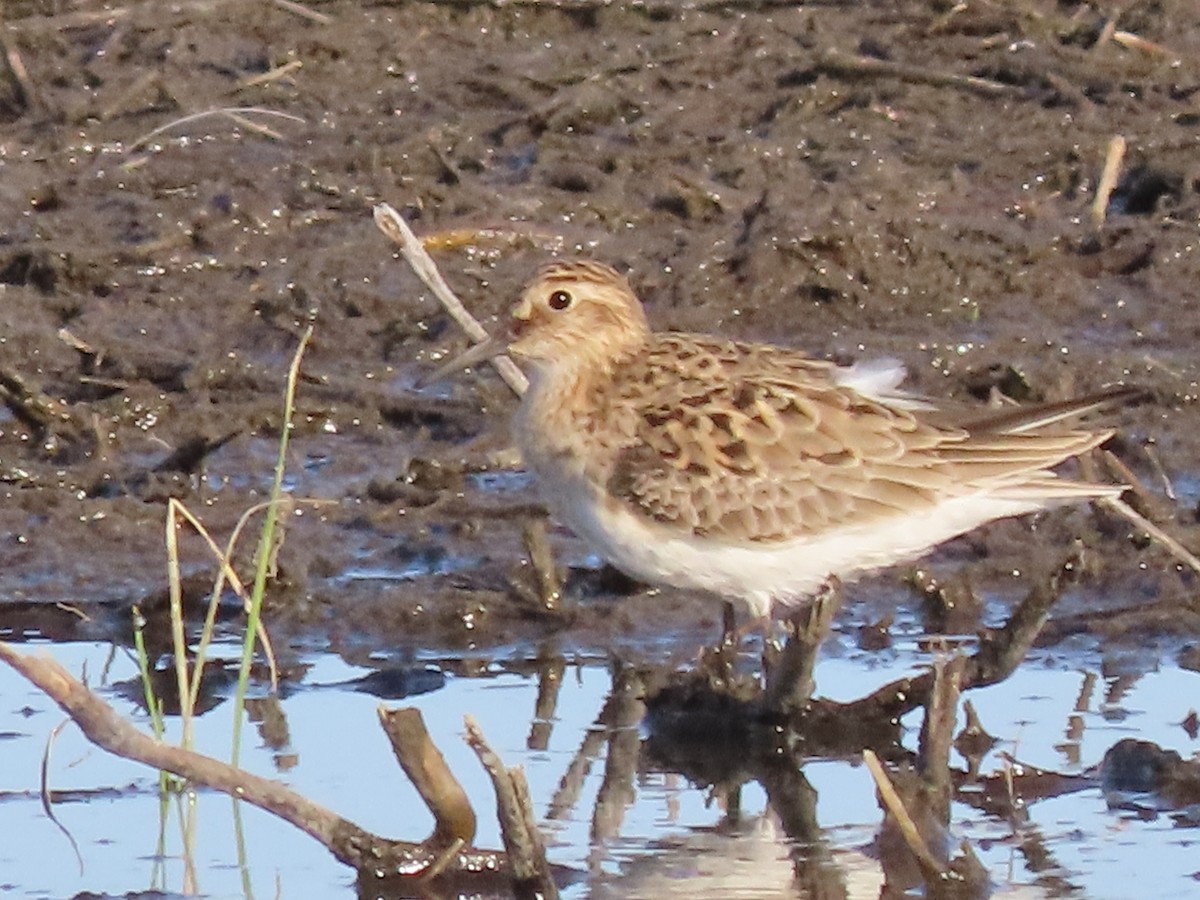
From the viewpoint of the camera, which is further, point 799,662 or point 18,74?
point 18,74

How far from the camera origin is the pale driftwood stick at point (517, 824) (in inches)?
212

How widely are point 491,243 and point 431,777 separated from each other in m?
4.58

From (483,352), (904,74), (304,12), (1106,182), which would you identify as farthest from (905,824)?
(304,12)

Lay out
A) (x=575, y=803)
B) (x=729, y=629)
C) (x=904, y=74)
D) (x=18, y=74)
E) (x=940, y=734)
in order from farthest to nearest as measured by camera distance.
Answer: (x=904, y=74)
(x=18, y=74)
(x=729, y=629)
(x=575, y=803)
(x=940, y=734)

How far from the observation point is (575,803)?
21.6 feet

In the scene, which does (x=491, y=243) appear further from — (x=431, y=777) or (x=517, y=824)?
(x=517, y=824)

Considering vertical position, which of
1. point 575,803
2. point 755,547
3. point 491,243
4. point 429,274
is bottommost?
point 575,803

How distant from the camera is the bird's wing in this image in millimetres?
7000

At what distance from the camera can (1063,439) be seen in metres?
7.06

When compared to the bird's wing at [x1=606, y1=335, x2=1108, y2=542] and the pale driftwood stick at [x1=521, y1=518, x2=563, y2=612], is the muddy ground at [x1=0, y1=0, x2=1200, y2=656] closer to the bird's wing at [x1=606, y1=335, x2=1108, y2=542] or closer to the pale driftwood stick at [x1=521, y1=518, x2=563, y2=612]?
the pale driftwood stick at [x1=521, y1=518, x2=563, y2=612]

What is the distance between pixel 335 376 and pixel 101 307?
960 millimetres

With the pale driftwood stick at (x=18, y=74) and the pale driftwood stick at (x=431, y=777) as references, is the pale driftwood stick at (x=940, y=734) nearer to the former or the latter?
Answer: the pale driftwood stick at (x=431, y=777)

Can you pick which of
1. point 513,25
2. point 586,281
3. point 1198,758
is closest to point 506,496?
point 586,281

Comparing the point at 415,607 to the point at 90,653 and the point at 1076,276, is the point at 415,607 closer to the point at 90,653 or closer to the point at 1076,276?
the point at 90,653
